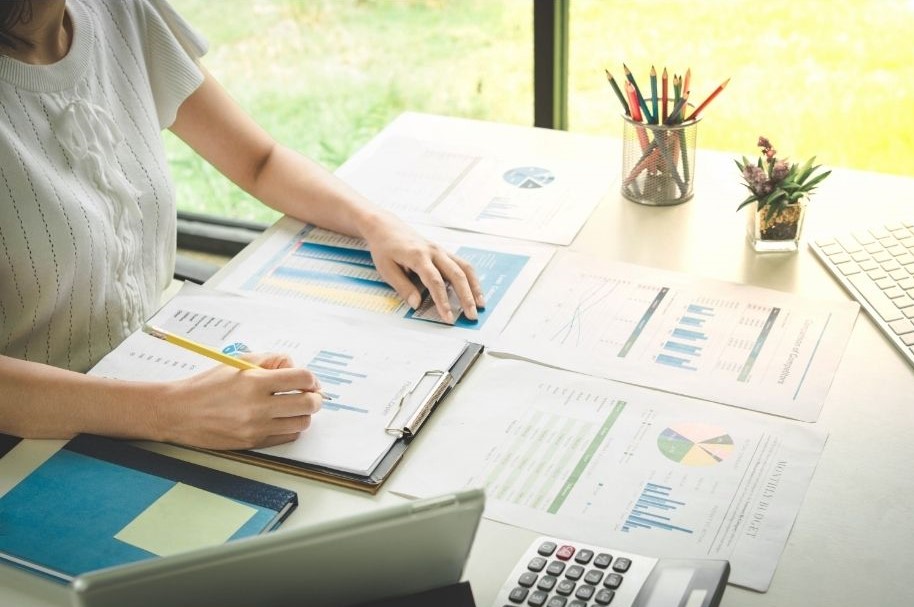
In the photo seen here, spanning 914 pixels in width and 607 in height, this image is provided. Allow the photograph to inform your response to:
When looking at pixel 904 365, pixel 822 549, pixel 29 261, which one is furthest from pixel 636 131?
pixel 29 261

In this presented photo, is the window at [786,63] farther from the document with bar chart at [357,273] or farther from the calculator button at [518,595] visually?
the calculator button at [518,595]

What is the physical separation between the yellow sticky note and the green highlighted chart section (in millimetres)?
431

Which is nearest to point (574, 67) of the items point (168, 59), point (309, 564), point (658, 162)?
point (658, 162)

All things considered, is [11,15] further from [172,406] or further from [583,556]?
[583,556]

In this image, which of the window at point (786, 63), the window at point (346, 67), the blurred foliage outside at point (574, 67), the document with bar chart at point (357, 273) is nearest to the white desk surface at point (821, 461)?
the document with bar chart at point (357, 273)

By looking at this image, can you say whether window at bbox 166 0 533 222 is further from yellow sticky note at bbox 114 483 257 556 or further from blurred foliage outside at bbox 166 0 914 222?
yellow sticky note at bbox 114 483 257 556

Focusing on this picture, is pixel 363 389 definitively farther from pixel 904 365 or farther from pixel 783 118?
pixel 783 118

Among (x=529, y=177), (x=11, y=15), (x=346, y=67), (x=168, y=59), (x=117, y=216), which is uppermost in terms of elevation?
(x=11, y=15)

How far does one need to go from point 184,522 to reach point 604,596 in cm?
41

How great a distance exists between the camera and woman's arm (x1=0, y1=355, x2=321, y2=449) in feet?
3.58

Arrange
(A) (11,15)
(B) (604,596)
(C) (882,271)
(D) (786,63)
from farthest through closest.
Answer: (D) (786,63) → (C) (882,271) → (A) (11,15) → (B) (604,596)

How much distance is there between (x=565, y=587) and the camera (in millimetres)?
894

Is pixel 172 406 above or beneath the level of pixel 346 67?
above

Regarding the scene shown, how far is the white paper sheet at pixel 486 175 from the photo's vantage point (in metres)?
1.55
